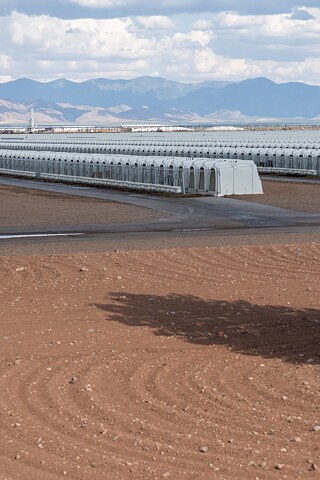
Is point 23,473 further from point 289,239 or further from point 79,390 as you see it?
point 289,239

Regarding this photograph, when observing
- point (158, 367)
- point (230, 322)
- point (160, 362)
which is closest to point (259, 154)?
point (230, 322)

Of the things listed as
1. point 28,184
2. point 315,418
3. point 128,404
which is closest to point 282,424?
point 315,418

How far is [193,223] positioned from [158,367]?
76.0 feet

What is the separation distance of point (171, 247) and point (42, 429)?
1754 cm

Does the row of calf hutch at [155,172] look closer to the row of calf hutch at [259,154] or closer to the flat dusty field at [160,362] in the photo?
the row of calf hutch at [259,154]

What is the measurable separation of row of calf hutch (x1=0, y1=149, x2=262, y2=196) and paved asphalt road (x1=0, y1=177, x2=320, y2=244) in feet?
9.35

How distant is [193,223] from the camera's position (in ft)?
130

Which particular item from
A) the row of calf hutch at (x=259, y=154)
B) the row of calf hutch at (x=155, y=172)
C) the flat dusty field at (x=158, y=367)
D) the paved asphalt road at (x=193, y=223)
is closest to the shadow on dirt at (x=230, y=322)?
the flat dusty field at (x=158, y=367)

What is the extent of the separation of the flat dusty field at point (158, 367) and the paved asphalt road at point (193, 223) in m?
7.55

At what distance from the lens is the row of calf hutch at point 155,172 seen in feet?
182

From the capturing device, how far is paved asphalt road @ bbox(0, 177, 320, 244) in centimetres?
3512

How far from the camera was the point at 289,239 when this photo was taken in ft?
108

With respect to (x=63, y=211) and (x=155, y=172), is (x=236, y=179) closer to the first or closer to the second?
(x=155, y=172)

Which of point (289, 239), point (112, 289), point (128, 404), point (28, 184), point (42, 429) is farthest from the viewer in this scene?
point (28, 184)
